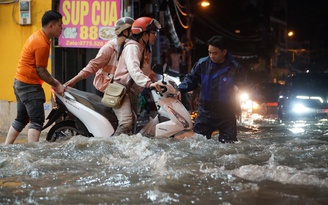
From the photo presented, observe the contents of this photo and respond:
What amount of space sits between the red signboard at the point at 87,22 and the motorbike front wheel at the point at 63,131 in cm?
315

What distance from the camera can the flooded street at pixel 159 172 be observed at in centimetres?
364

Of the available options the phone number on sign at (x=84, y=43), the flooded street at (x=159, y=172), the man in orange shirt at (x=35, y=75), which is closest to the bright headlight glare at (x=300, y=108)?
the phone number on sign at (x=84, y=43)

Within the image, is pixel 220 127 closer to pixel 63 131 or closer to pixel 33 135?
pixel 63 131

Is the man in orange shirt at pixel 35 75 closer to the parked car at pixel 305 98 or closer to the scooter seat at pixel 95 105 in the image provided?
the scooter seat at pixel 95 105

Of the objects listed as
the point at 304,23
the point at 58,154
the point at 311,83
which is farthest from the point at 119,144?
the point at 304,23

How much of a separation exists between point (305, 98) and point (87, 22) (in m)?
6.49

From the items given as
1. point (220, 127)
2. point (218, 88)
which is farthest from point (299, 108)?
point (218, 88)

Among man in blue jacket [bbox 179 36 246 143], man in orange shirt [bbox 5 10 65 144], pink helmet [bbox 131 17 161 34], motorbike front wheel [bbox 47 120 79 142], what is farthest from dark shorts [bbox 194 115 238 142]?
man in orange shirt [bbox 5 10 65 144]

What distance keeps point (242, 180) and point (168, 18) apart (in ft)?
49.1

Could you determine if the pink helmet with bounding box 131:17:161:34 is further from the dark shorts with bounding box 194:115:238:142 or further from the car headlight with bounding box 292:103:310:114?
the car headlight with bounding box 292:103:310:114

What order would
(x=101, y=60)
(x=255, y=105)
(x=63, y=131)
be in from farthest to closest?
(x=255, y=105) → (x=63, y=131) → (x=101, y=60)

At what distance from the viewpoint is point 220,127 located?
19.4 ft

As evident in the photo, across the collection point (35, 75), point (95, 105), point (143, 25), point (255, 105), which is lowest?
point (255, 105)

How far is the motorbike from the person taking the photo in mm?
5652
